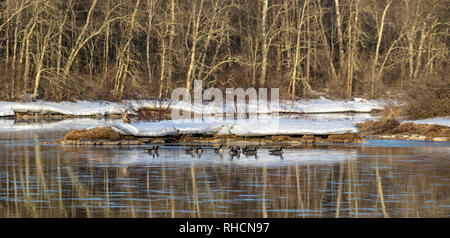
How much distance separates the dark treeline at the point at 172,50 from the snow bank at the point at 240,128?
20214 mm

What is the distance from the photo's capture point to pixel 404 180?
15836 millimetres

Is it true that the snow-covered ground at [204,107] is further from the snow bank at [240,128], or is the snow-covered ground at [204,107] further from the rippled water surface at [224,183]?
the rippled water surface at [224,183]

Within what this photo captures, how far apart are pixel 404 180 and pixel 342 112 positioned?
3623cm

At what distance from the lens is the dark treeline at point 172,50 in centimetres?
4962

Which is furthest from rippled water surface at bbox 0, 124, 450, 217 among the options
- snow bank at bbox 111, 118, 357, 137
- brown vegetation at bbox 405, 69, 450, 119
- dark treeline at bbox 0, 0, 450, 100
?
dark treeline at bbox 0, 0, 450, 100

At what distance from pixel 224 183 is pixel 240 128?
951cm

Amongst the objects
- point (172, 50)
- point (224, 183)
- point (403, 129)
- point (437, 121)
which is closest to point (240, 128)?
point (403, 129)

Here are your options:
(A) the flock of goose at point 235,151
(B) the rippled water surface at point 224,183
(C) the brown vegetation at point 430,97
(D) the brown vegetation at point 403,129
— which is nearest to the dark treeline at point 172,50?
(C) the brown vegetation at point 430,97

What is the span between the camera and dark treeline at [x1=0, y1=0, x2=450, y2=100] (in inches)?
1954

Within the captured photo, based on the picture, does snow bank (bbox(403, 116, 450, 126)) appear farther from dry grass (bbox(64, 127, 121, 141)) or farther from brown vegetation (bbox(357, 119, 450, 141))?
dry grass (bbox(64, 127, 121, 141))
